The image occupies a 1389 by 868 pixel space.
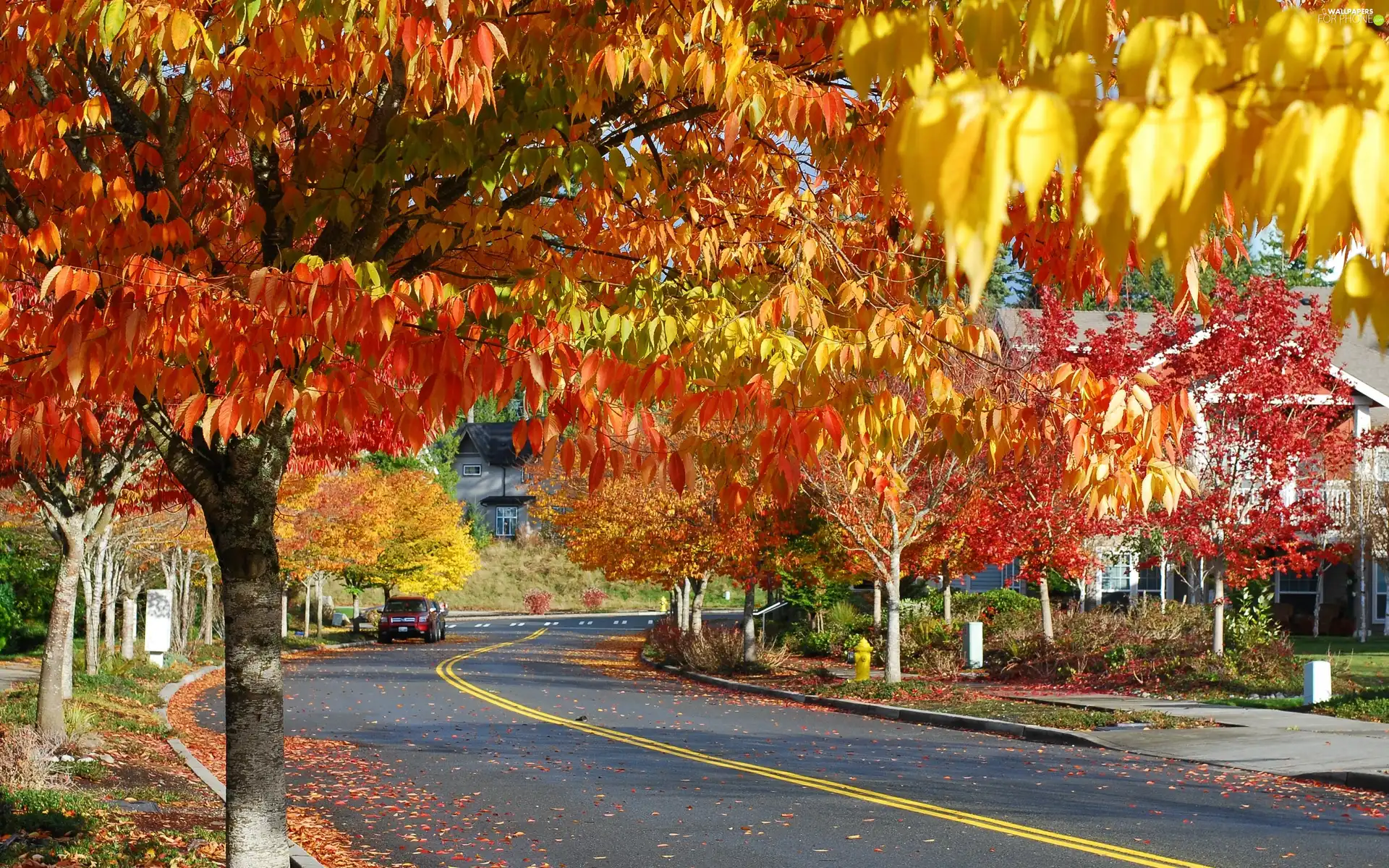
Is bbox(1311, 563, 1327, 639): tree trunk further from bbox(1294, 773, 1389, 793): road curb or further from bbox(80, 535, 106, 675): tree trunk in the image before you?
bbox(80, 535, 106, 675): tree trunk

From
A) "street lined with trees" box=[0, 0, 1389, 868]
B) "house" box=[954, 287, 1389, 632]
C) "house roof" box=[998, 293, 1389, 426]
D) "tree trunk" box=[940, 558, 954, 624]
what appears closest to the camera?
"street lined with trees" box=[0, 0, 1389, 868]

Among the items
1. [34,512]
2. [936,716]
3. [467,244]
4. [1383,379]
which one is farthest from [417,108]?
[1383,379]

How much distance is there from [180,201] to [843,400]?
14.0 ft

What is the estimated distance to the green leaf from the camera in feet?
18.8

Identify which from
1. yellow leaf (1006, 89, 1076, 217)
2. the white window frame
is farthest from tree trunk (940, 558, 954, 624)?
the white window frame

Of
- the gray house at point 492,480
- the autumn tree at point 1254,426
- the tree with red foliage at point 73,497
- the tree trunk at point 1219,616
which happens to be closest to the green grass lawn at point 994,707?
the tree trunk at point 1219,616

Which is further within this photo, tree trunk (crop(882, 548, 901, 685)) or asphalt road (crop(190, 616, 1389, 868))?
tree trunk (crop(882, 548, 901, 685))

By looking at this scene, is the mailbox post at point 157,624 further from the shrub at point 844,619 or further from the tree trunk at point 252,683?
the tree trunk at point 252,683

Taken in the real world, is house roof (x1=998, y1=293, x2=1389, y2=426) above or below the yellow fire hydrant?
above

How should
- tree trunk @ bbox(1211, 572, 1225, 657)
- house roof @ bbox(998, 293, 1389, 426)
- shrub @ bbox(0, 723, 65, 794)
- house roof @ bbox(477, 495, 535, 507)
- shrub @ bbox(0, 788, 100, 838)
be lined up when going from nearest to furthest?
shrub @ bbox(0, 788, 100, 838)
shrub @ bbox(0, 723, 65, 794)
tree trunk @ bbox(1211, 572, 1225, 657)
house roof @ bbox(998, 293, 1389, 426)
house roof @ bbox(477, 495, 535, 507)

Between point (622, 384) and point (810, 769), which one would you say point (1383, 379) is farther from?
point (622, 384)

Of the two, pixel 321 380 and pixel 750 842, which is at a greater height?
pixel 321 380

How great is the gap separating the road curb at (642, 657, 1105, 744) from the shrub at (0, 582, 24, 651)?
1633 centimetres

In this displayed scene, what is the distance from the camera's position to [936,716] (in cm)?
2019
